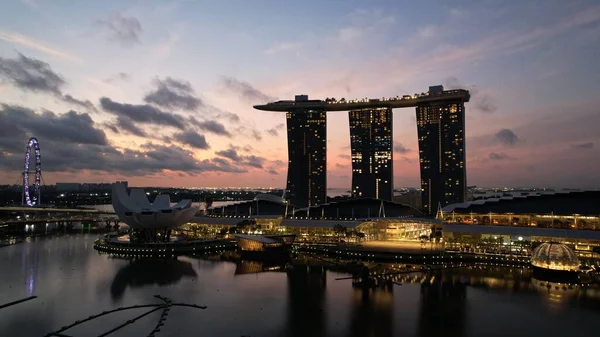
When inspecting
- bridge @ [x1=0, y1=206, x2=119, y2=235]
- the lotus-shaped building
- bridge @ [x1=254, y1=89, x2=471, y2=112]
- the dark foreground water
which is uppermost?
bridge @ [x1=254, y1=89, x2=471, y2=112]

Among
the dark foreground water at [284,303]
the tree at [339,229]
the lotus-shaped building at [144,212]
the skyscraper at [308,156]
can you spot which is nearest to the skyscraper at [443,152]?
the skyscraper at [308,156]

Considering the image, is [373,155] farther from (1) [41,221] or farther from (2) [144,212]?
(2) [144,212]

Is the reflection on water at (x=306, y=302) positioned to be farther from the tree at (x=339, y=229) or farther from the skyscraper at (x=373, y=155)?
the skyscraper at (x=373, y=155)

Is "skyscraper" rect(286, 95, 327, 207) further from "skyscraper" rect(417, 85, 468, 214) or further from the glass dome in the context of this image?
the glass dome

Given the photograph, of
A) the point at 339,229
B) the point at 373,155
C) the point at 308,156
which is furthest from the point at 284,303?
the point at 308,156

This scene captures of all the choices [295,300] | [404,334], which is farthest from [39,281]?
[404,334]

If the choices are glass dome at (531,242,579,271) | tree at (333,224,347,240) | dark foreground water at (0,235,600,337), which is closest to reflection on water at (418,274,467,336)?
dark foreground water at (0,235,600,337)

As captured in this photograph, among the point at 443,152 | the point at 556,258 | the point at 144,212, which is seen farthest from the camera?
the point at 443,152

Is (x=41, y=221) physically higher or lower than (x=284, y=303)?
higher
